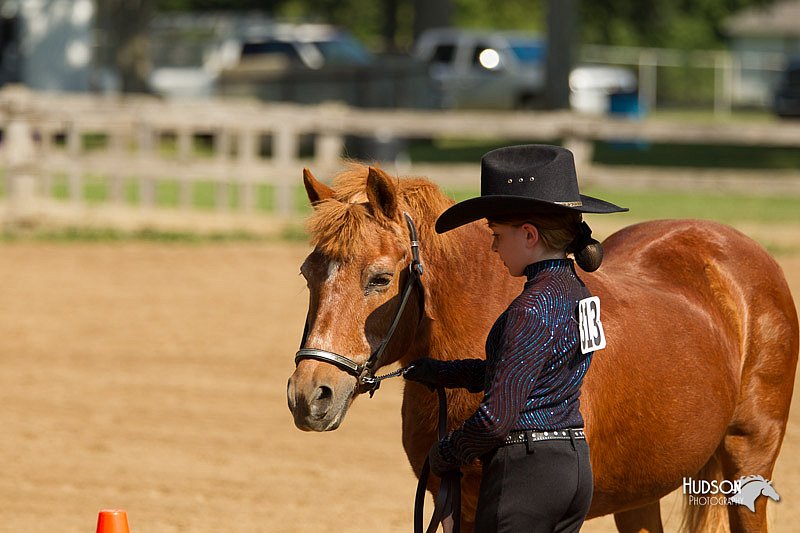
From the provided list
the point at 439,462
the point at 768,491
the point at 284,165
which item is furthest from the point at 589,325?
the point at 284,165

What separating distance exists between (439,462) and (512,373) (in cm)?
41

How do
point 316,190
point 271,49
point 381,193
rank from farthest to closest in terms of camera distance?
point 271,49 < point 316,190 < point 381,193

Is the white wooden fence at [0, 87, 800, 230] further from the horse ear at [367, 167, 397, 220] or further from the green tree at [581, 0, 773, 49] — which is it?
the green tree at [581, 0, 773, 49]

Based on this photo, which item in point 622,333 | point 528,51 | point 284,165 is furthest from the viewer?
point 528,51

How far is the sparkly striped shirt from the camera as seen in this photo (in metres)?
3.05

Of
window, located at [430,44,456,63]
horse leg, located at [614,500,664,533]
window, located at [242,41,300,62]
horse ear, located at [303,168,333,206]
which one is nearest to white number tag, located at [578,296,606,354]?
horse ear, located at [303,168,333,206]

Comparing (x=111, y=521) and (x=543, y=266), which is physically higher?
(x=543, y=266)

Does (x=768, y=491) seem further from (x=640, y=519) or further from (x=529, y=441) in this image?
(x=529, y=441)

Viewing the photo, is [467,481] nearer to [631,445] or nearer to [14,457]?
[631,445]

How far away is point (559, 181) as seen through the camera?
3.21 meters

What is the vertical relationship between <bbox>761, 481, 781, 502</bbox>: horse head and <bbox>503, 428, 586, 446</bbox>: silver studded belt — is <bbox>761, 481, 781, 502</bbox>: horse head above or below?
below

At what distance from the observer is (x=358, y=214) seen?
3.37 meters

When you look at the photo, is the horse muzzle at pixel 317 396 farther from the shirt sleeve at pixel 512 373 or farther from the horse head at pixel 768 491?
the horse head at pixel 768 491

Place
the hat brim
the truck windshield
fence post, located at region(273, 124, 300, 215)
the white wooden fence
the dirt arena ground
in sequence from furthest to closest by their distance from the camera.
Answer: the truck windshield
fence post, located at region(273, 124, 300, 215)
the white wooden fence
the dirt arena ground
the hat brim
